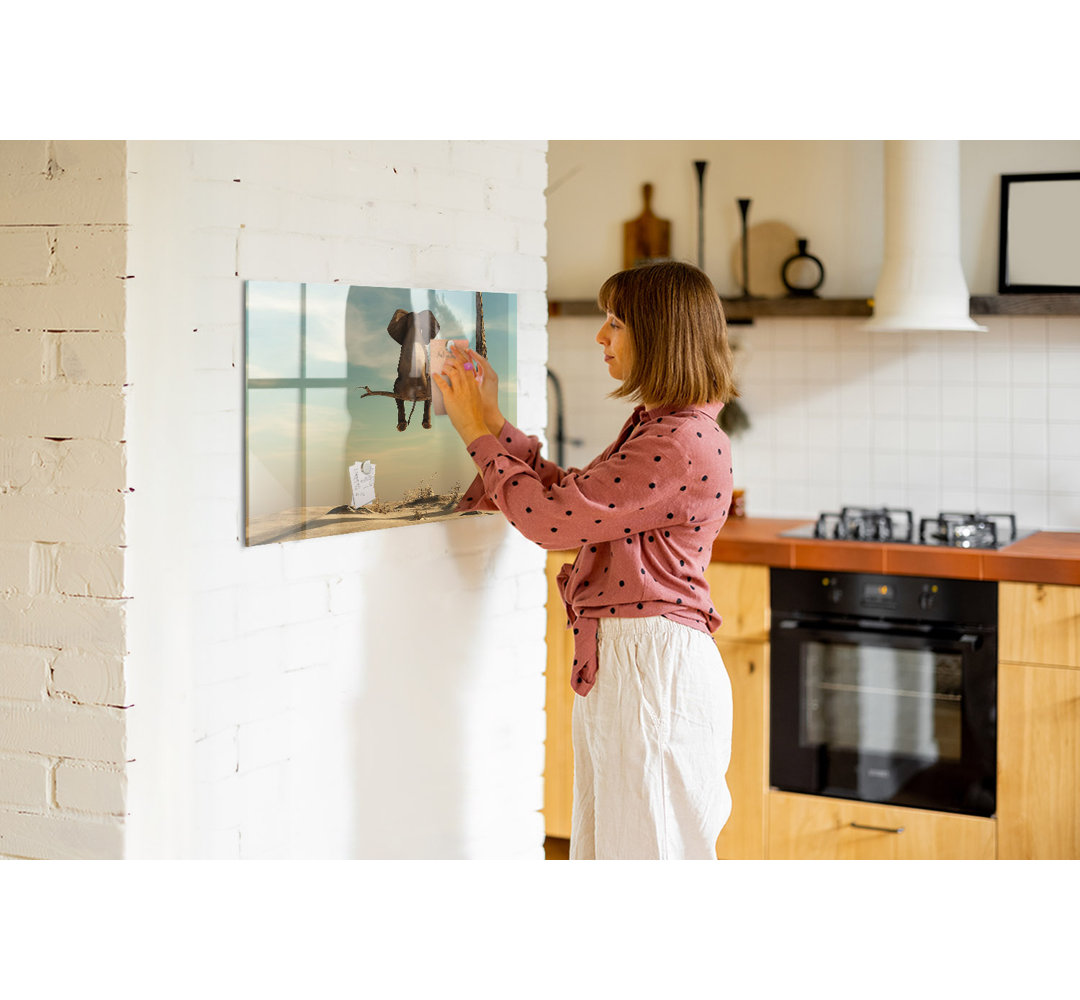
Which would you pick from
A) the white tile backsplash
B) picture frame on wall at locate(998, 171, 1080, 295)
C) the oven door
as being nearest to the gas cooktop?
the white tile backsplash

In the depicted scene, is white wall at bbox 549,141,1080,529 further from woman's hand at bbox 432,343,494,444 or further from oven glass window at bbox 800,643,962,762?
woman's hand at bbox 432,343,494,444

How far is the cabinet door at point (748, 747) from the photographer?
346 centimetres

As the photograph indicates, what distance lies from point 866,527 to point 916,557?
0.31m

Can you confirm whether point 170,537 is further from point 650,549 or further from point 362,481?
point 650,549

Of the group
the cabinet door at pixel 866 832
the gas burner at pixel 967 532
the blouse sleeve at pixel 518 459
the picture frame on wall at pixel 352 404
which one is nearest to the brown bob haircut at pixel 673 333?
the blouse sleeve at pixel 518 459

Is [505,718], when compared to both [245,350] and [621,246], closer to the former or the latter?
[245,350]

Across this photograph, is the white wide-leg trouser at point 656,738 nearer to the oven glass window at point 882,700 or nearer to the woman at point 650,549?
the woman at point 650,549

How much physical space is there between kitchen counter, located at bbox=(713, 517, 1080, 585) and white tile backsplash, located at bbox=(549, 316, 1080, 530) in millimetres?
258

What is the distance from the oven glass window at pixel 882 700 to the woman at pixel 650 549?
1231 millimetres

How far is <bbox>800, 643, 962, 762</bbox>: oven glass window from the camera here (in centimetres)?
328

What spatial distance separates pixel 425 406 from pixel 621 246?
2077 millimetres

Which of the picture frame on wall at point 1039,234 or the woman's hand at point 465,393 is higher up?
the picture frame on wall at point 1039,234

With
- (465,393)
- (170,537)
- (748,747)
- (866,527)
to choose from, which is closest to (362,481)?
(465,393)
